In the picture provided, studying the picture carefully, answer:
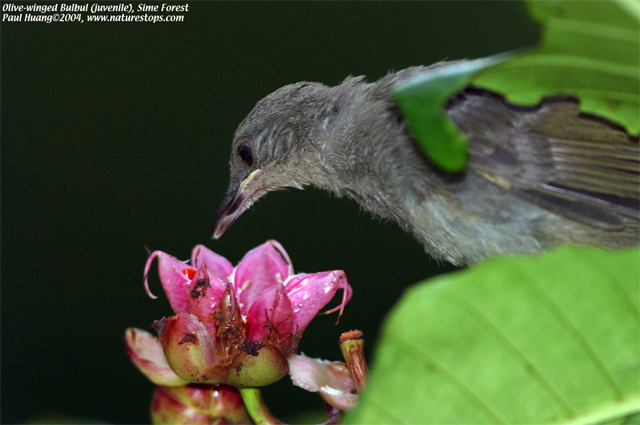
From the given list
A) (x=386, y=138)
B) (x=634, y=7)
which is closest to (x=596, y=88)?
(x=634, y=7)

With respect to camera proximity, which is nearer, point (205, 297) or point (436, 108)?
point (436, 108)

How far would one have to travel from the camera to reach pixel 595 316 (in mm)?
732

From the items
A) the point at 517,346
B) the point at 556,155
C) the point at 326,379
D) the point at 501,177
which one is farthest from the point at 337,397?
the point at 556,155

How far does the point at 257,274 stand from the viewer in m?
1.33

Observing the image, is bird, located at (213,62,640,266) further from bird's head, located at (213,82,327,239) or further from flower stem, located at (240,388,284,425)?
flower stem, located at (240,388,284,425)

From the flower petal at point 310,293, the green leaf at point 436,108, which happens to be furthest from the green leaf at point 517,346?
the flower petal at point 310,293

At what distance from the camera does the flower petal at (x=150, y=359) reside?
124 cm

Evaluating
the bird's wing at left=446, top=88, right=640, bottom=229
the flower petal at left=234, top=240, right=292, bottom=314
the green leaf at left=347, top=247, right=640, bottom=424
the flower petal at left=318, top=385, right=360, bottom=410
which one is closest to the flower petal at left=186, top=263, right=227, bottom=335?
the flower petal at left=234, top=240, right=292, bottom=314

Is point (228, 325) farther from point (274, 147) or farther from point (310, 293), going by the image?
point (274, 147)

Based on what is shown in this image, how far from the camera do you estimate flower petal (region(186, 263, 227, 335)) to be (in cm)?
117

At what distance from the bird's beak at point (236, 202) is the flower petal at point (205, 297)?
43.3 inches

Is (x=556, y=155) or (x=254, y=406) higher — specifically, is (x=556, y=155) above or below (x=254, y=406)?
above

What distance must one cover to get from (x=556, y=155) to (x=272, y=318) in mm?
892

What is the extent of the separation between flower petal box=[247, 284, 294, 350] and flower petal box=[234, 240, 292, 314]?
0.09 metres
